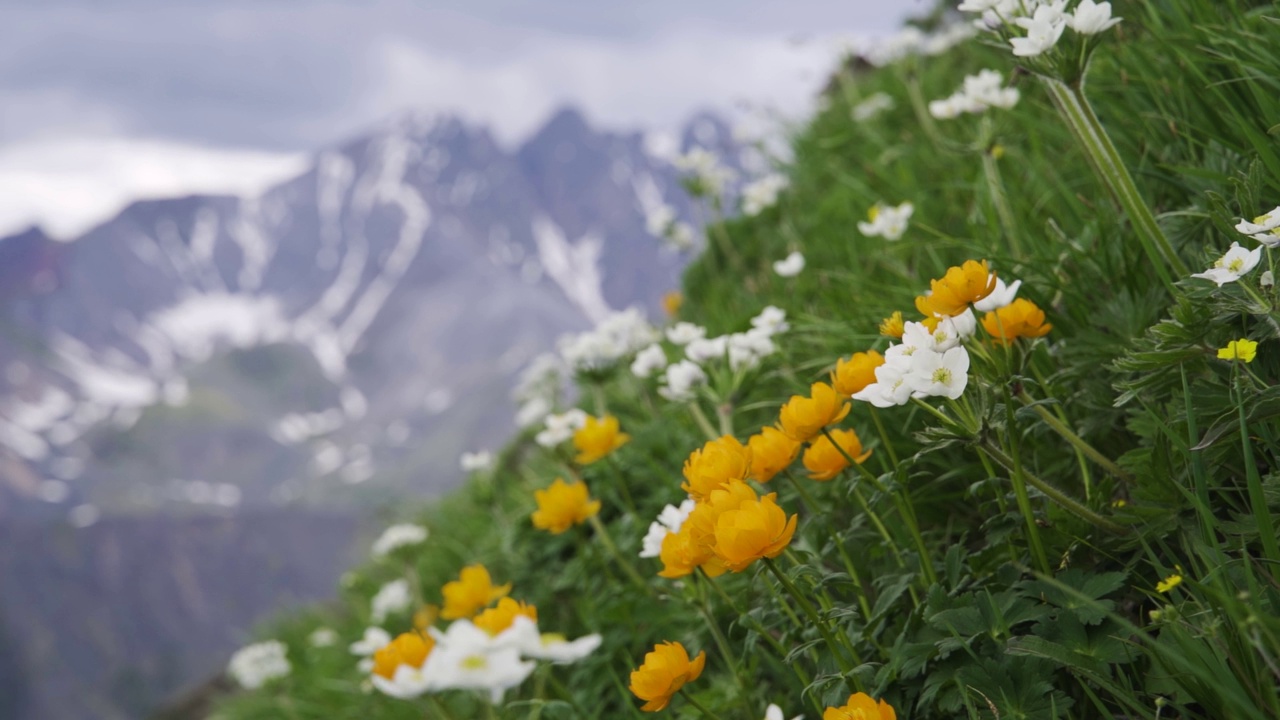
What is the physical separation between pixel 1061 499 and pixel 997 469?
40 centimetres

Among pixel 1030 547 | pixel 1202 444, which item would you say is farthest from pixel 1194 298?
pixel 1030 547

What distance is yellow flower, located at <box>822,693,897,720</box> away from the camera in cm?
106

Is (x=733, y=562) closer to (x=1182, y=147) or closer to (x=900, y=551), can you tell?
(x=900, y=551)

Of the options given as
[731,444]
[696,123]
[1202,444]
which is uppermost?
[696,123]

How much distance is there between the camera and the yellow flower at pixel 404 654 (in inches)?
51.3

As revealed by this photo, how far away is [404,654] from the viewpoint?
4.31ft

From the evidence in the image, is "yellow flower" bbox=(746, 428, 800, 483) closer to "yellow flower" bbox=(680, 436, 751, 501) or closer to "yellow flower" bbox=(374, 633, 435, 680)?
"yellow flower" bbox=(680, 436, 751, 501)

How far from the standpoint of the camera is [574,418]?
2408 millimetres

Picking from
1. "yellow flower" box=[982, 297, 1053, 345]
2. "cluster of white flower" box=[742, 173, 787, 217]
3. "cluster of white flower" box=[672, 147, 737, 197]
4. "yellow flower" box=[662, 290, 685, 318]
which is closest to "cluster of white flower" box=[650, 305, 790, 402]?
"yellow flower" box=[982, 297, 1053, 345]

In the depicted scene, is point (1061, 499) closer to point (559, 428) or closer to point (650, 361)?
point (650, 361)

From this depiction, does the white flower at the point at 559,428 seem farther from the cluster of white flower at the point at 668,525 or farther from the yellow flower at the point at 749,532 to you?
the yellow flower at the point at 749,532

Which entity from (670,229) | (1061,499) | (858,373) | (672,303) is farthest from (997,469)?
(670,229)

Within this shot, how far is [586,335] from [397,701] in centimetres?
168

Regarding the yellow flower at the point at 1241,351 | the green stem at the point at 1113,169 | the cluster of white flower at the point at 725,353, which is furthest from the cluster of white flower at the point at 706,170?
the yellow flower at the point at 1241,351
